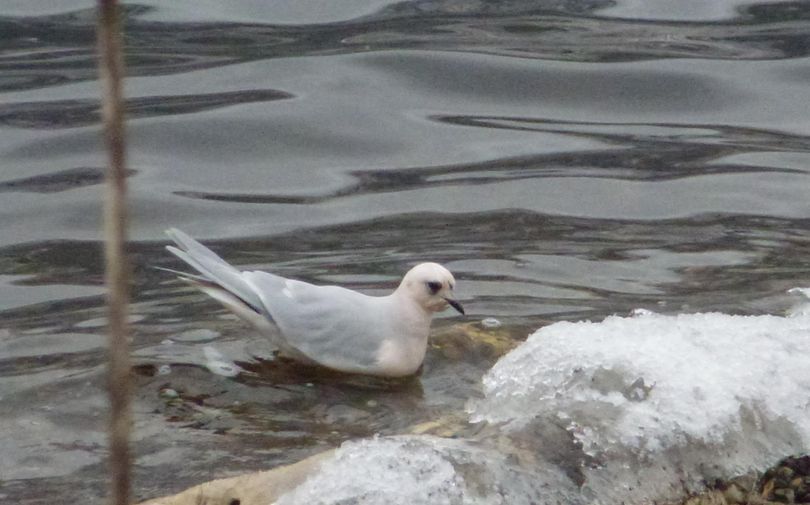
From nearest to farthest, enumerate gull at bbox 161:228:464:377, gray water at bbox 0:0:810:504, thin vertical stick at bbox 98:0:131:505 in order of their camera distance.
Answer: thin vertical stick at bbox 98:0:131:505, gray water at bbox 0:0:810:504, gull at bbox 161:228:464:377

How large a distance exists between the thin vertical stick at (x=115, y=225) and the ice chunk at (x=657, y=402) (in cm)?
244

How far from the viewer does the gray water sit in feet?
15.5

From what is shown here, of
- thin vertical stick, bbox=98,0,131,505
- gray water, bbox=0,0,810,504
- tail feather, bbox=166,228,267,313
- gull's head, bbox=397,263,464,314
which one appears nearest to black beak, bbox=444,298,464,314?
gull's head, bbox=397,263,464,314

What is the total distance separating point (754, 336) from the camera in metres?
4.36

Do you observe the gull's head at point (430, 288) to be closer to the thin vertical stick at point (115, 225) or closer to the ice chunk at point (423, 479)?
the ice chunk at point (423, 479)

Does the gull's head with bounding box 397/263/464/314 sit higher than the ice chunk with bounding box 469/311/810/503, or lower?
lower

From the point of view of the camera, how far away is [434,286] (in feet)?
17.1

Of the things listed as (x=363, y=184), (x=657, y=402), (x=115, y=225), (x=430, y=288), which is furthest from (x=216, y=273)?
(x=115, y=225)

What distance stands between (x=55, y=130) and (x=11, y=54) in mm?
→ 1461

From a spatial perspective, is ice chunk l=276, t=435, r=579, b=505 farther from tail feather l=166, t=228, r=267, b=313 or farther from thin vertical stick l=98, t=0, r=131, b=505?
thin vertical stick l=98, t=0, r=131, b=505

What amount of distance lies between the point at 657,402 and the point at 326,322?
5.48ft

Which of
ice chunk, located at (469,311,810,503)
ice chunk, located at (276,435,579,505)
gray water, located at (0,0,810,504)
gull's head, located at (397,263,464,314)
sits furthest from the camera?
gull's head, located at (397,263,464,314)

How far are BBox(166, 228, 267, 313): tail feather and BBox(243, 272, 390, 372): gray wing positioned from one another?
0.09 ft

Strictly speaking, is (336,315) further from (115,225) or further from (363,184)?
(115,225)
